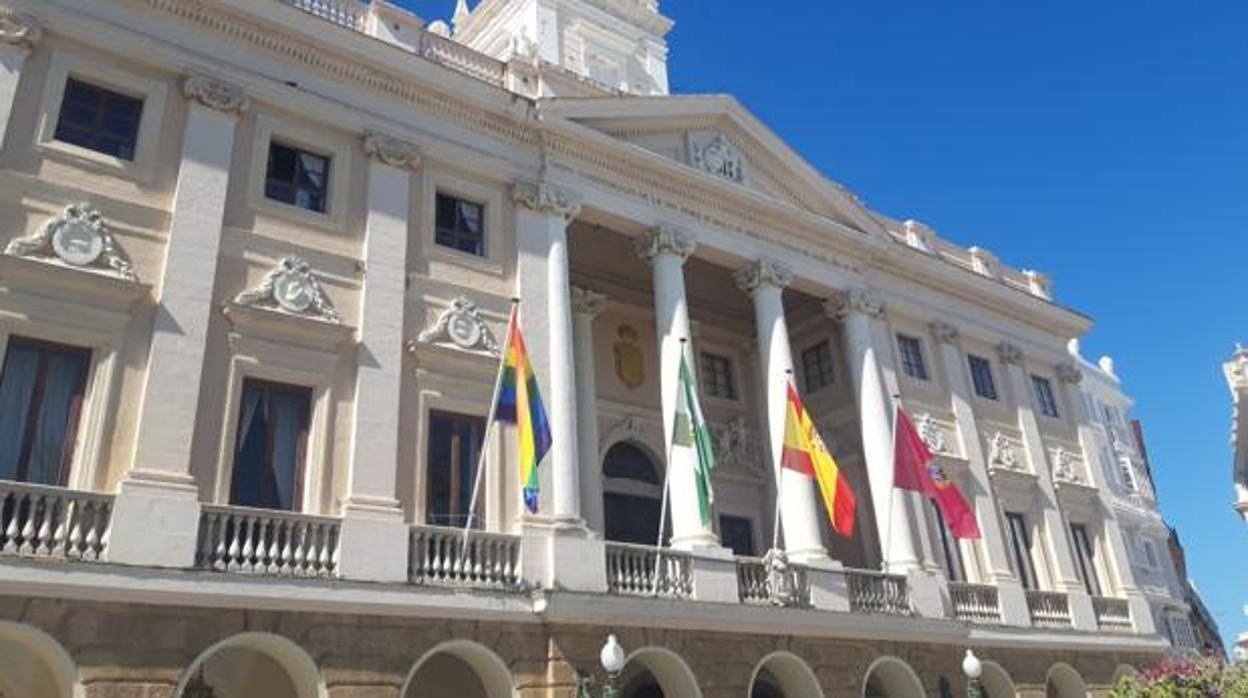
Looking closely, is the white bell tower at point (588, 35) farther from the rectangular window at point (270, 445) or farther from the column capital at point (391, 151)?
the rectangular window at point (270, 445)

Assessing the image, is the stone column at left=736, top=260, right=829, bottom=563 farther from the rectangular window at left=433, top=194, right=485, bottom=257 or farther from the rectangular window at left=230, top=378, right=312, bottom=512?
the rectangular window at left=230, top=378, right=312, bottom=512

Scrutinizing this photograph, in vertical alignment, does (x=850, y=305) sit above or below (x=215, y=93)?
below

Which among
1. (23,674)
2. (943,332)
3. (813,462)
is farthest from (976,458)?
(23,674)

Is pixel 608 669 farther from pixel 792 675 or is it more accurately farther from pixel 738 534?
pixel 738 534

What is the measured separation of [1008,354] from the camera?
28.0 meters

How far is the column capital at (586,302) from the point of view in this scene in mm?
22250

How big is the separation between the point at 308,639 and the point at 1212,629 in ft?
195

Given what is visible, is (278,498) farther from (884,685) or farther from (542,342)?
(884,685)

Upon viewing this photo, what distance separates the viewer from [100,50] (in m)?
15.0

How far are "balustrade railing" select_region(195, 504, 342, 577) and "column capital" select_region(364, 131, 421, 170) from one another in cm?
658

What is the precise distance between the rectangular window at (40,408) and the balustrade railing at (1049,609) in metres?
20.6

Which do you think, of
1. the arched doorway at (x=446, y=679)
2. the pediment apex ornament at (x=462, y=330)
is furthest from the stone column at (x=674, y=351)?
the arched doorway at (x=446, y=679)

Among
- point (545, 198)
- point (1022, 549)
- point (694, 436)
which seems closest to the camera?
point (694, 436)

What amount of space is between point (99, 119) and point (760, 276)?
13354 millimetres
